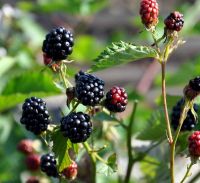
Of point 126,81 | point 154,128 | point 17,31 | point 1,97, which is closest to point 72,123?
point 154,128

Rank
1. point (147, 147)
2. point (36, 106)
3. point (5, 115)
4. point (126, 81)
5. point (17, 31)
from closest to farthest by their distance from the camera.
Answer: point (36, 106)
point (147, 147)
point (5, 115)
point (17, 31)
point (126, 81)

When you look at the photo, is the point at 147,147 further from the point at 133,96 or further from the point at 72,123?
the point at 72,123

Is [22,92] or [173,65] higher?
[173,65]

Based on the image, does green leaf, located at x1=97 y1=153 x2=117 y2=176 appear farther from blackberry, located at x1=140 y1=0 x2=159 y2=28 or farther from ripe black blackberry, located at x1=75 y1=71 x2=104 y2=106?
blackberry, located at x1=140 y1=0 x2=159 y2=28

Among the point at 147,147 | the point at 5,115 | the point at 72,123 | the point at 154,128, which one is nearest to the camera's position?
the point at 72,123

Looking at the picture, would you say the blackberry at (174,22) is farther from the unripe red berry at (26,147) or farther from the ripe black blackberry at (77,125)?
the unripe red berry at (26,147)

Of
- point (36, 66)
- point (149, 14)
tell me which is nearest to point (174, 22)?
point (149, 14)
